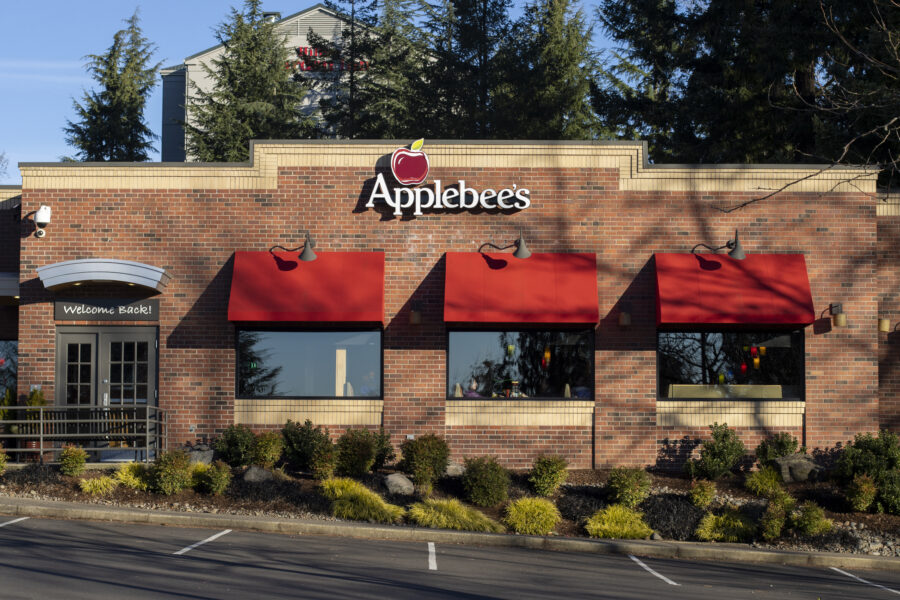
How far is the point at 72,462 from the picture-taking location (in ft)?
54.3

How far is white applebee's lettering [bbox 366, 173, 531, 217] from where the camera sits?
1892 cm

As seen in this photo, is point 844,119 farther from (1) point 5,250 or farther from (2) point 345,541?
(1) point 5,250

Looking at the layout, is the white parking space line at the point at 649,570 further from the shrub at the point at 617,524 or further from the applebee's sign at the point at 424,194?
the applebee's sign at the point at 424,194

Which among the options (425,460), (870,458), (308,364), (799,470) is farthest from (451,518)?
(870,458)

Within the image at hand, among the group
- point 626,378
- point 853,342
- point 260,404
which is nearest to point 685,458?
point 626,378

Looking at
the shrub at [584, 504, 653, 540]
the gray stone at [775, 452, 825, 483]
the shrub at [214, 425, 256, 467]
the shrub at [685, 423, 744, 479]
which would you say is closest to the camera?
the shrub at [584, 504, 653, 540]

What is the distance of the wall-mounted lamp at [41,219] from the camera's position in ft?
61.3

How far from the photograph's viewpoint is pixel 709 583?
39.9 feet

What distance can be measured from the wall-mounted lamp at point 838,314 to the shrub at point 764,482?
137 inches

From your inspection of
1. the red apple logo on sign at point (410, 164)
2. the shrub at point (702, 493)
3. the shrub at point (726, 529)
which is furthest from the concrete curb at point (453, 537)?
the red apple logo on sign at point (410, 164)

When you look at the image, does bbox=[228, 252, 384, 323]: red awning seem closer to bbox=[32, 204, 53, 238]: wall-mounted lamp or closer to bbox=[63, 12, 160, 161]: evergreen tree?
bbox=[32, 204, 53, 238]: wall-mounted lamp

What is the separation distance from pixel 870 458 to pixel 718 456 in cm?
261

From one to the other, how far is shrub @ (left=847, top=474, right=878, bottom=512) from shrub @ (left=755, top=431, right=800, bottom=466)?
6.82 ft

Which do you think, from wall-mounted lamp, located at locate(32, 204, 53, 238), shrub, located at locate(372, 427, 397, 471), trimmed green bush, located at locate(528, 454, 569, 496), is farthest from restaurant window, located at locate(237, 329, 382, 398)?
wall-mounted lamp, located at locate(32, 204, 53, 238)
